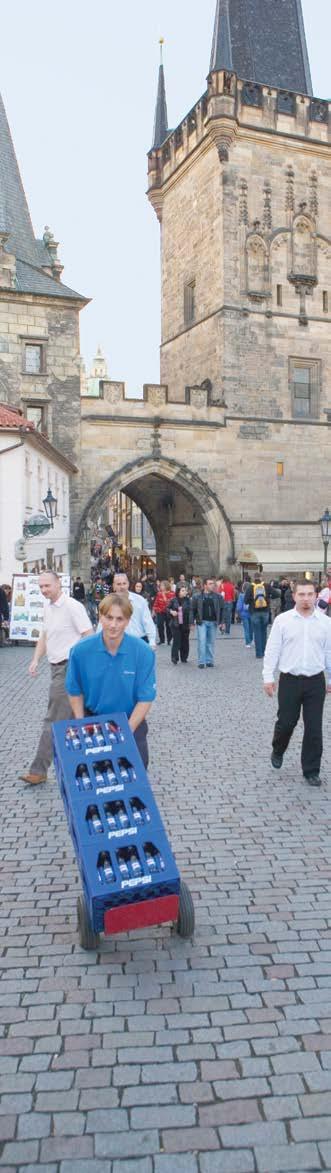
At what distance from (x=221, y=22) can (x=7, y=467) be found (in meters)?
21.5

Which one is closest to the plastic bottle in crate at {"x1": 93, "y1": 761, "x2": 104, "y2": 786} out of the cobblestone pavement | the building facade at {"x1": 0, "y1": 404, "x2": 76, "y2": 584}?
the cobblestone pavement

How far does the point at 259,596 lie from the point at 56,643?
9.19m

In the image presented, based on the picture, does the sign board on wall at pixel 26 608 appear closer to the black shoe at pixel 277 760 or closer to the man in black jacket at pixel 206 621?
the man in black jacket at pixel 206 621

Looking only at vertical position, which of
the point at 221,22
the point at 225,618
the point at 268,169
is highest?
the point at 221,22

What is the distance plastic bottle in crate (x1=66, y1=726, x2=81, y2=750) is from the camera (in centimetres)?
404

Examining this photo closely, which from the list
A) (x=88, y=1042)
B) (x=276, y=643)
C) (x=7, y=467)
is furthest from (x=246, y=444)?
(x=88, y=1042)

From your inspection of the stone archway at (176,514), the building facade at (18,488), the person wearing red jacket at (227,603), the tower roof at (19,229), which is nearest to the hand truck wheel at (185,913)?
the building facade at (18,488)

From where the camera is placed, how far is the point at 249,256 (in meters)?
30.2

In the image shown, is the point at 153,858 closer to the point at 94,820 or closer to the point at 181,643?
the point at 94,820

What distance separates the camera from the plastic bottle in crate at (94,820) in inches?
148

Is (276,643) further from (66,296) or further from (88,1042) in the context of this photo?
(66,296)

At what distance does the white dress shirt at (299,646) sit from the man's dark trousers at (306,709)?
0.07 metres

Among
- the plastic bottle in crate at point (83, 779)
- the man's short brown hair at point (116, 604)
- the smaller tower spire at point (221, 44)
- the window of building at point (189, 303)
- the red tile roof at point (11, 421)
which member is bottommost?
the plastic bottle in crate at point (83, 779)

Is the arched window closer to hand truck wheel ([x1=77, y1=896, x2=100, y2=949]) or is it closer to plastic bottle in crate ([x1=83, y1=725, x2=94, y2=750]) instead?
plastic bottle in crate ([x1=83, y1=725, x2=94, y2=750])
